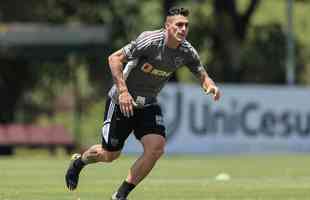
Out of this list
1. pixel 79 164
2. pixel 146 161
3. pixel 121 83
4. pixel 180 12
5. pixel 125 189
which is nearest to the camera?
pixel 121 83

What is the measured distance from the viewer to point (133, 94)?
12.5 m

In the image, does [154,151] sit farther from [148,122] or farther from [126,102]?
[126,102]

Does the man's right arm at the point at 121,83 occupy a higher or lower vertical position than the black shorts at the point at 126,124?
higher

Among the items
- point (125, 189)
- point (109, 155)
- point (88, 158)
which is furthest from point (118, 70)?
point (88, 158)

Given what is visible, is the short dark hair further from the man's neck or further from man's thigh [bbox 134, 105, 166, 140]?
man's thigh [bbox 134, 105, 166, 140]

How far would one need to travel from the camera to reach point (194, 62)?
12.7 metres

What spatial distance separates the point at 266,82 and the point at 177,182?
29.8m

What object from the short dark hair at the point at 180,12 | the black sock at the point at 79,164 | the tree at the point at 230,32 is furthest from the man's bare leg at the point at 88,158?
the tree at the point at 230,32

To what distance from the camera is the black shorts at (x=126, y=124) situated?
12.6 m

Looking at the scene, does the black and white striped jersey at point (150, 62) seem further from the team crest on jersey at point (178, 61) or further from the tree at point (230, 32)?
the tree at point (230, 32)

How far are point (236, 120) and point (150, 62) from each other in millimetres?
21452

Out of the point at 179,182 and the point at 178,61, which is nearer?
the point at 178,61

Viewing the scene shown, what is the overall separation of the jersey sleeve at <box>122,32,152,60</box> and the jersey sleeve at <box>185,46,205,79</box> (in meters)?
0.57

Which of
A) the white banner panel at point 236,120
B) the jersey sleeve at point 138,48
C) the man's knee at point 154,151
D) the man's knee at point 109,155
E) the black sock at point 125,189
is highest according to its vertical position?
the jersey sleeve at point 138,48
